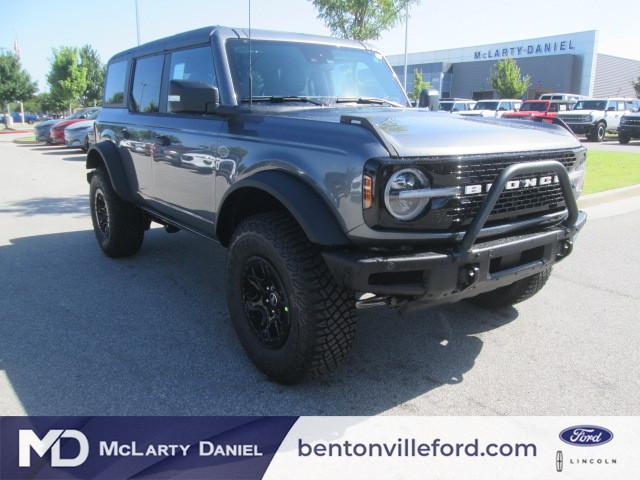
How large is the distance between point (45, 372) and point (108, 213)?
235 cm

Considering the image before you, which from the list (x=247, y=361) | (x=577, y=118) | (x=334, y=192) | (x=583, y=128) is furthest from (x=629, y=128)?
(x=334, y=192)

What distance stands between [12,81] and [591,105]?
123 ft

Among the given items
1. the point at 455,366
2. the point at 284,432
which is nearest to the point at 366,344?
the point at 455,366

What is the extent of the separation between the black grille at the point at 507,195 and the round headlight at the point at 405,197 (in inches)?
6.7

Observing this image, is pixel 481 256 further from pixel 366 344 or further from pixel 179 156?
pixel 179 156

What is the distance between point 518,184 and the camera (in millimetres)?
2730

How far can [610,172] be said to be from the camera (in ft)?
36.9

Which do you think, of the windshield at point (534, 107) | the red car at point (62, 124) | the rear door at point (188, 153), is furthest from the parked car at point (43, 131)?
the windshield at point (534, 107)

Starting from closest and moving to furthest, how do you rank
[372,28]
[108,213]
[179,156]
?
[179,156], [108,213], [372,28]

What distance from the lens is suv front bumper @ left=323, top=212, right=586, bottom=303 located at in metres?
2.42

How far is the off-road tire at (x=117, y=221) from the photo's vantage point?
16.9 feet

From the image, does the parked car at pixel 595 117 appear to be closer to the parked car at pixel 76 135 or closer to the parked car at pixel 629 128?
the parked car at pixel 629 128

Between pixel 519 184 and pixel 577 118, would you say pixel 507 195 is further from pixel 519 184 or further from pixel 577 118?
pixel 577 118

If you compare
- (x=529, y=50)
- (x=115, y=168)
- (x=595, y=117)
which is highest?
(x=529, y=50)
